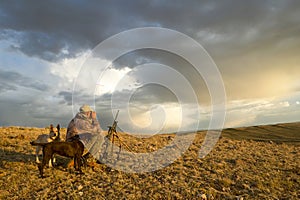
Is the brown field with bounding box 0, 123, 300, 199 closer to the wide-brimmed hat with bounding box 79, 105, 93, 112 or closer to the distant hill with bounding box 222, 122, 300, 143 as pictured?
the wide-brimmed hat with bounding box 79, 105, 93, 112

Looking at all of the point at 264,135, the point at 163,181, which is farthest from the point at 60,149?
the point at 264,135

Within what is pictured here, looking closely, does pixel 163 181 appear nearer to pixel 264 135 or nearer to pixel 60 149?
pixel 60 149

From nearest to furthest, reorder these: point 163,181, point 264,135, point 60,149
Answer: point 60,149, point 163,181, point 264,135

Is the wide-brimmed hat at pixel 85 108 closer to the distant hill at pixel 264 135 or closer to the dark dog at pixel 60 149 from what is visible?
the dark dog at pixel 60 149

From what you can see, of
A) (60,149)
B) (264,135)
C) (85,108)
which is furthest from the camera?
(264,135)

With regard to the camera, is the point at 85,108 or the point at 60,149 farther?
the point at 85,108

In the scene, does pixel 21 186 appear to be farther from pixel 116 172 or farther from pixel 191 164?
pixel 191 164

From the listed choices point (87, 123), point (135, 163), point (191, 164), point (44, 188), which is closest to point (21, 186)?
point (44, 188)

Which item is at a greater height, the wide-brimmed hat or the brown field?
the wide-brimmed hat

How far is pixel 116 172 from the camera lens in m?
12.2

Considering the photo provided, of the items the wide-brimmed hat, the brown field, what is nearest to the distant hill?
the brown field

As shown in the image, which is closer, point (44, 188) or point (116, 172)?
point (44, 188)

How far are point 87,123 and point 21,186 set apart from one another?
4.14m

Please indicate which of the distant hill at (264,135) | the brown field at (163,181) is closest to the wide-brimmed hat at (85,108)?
the brown field at (163,181)
